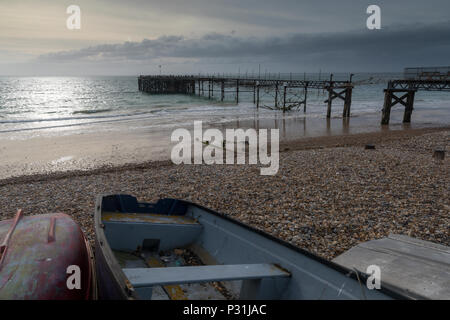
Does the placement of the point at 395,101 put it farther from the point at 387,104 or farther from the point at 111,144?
the point at 111,144

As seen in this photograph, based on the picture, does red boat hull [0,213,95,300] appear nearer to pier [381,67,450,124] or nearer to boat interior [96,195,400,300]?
boat interior [96,195,400,300]

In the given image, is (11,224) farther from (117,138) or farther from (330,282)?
(117,138)

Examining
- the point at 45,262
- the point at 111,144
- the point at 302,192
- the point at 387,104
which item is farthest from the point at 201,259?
the point at 387,104

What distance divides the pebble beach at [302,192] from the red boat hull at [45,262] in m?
2.68

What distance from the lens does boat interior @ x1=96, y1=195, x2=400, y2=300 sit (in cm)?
389

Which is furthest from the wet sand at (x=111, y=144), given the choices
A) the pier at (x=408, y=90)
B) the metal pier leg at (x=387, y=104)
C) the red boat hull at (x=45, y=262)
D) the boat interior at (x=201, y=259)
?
the red boat hull at (x=45, y=262)

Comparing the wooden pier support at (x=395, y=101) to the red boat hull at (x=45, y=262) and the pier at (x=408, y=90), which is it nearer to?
the pier at (x=408, y=90)

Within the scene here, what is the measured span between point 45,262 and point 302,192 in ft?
24.6

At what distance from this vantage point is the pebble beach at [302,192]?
7.43 metres

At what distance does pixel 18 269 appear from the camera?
12.5ft

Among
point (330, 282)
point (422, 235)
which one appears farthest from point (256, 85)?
point (330, 282)

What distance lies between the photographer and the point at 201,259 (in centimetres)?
578

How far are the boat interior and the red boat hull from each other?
45cm
